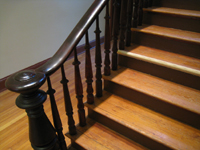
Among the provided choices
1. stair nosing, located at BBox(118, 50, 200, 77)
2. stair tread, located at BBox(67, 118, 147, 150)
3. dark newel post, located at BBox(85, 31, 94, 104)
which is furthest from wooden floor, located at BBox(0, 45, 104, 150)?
stair nosing, located at BBox(118, 50, 200, 77)

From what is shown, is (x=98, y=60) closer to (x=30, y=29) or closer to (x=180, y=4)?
(x=180, y=4)

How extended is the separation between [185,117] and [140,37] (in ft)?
2.90

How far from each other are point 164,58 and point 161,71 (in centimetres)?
12

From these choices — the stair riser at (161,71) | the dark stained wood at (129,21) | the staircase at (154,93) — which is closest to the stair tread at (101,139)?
the staircase at (154,93)

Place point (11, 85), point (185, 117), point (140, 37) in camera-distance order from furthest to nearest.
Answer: point (140, 37) < point (185, 117) < point (11, 85)

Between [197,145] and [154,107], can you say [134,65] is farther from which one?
[197,145]

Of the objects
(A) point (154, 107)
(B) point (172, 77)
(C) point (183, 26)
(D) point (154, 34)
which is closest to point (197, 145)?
(A) point (154, 107)

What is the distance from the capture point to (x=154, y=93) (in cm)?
132

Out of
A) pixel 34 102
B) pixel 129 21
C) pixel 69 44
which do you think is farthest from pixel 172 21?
pixel 34 102

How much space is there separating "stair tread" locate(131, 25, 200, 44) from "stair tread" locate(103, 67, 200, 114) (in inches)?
15.8

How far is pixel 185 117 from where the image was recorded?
4.12 ft

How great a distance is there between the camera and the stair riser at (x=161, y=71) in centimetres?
134

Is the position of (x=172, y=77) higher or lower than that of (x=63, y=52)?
lower

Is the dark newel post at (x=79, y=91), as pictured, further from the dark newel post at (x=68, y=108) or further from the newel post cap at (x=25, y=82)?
the newel post cap at (x=25, y=82)
